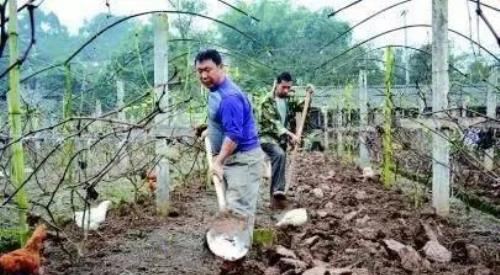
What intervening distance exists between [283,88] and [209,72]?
3.29 metres

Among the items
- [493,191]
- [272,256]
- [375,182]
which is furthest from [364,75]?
[272,256]

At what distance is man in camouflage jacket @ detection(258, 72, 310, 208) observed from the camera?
760cm

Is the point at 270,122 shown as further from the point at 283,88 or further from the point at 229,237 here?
the point at 229,237

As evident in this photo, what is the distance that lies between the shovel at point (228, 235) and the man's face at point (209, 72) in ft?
2.46

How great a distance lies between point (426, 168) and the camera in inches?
391

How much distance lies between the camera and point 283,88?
25.3 ft

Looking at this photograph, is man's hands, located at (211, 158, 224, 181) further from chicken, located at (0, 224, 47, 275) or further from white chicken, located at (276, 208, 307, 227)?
white chicken, located at (276, 208, 307, 227)

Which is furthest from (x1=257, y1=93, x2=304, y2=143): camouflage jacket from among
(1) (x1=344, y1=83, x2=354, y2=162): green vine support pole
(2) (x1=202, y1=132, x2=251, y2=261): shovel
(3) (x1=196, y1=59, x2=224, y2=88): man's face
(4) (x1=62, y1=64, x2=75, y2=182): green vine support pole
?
(1) (x1=344, y1=83, x2=354, y2=162): green vine support pole

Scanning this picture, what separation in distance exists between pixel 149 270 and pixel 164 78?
2524mm

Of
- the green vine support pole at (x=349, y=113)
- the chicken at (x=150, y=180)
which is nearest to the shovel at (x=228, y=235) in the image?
the chicken at (x=150, y=180)

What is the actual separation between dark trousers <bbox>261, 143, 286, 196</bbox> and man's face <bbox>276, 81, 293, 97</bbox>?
27.6 inches

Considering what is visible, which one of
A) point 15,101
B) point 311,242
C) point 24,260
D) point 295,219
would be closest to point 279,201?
point 295,219

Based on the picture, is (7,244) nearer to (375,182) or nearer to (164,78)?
(164,78)

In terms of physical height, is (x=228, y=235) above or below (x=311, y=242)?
above
